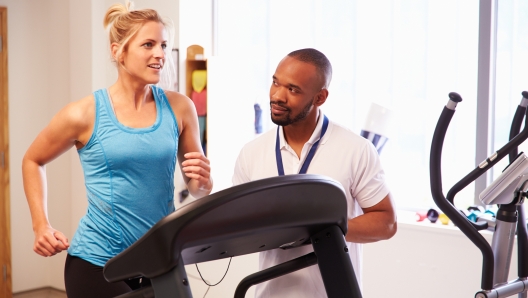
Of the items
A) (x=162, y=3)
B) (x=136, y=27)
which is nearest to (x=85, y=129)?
(x=136, y=27)

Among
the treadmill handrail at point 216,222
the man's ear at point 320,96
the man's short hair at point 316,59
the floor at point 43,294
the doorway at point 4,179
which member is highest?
the man's short hair at point 316,59

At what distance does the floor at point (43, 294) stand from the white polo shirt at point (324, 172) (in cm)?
350

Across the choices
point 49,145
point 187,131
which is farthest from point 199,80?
point 49,145

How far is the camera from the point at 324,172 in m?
1.70

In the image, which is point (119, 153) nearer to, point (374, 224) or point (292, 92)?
point (292, 92)

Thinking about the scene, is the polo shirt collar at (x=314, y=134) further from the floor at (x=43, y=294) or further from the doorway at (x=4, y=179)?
the floor at (x=43, y=294)

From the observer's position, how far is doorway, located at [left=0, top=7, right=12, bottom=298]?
448 cm

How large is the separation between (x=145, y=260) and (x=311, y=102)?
A: 35.6 inches

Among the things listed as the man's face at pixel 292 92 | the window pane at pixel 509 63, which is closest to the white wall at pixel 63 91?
the window pane at pixel 509 63

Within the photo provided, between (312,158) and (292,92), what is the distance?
198mm

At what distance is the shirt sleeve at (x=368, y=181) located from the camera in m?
1.68

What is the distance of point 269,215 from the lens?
3.22 feet

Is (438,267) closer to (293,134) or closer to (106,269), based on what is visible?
(293,134)

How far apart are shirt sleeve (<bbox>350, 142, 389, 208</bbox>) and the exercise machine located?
55cm
